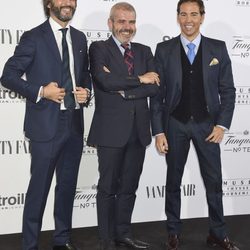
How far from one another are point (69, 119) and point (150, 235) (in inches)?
54.2

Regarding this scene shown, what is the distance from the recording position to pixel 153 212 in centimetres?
405

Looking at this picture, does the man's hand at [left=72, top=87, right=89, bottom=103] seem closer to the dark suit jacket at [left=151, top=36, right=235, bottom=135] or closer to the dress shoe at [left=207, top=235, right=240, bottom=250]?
the dark suit jacket at [left=151, top=36, right=235, bottom=135]

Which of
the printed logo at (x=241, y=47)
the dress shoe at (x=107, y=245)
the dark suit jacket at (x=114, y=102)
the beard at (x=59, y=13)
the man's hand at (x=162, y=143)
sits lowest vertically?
the dress shoe at (x=107, y=245)

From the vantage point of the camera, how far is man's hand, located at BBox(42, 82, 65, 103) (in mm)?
2688

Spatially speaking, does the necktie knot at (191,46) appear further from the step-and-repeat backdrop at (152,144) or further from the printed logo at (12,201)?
the printed logo at (12,201)

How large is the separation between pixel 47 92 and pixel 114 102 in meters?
0.52

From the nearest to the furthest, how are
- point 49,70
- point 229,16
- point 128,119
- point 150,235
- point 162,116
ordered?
1. point 49,70
2. point 128,119
3. point 162,116
4. point 150,235
5. point 229,16

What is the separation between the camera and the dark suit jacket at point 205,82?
10.1 feet

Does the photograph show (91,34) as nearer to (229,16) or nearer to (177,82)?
(177,82)

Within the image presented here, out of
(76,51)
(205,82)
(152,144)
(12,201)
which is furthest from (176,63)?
(12,201)

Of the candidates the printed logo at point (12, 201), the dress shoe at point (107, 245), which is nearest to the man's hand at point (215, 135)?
the dress shoe at point (107, 245)

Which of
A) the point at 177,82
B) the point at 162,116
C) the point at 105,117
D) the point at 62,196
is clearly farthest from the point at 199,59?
the point at 62,196

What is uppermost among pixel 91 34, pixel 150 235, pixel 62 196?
pixel 91 34

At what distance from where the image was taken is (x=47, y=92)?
2.69 m
